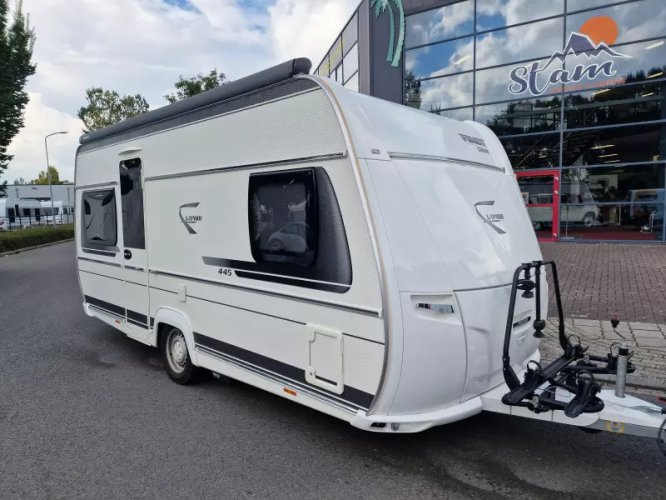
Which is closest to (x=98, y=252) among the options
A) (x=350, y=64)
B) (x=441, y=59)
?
(x=441, y=59)

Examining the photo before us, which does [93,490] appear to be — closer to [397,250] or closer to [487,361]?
[397,250]

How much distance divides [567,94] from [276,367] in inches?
615

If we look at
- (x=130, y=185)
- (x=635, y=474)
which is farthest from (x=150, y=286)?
(x=635, y=474)

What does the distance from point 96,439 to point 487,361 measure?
119 inches

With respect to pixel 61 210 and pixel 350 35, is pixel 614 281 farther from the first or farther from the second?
pixel 61 210

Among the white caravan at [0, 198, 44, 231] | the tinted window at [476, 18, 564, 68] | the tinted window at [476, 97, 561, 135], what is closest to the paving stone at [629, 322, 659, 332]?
the tinted window at [476, 97, 561, 135]

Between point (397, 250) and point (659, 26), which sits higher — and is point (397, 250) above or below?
below

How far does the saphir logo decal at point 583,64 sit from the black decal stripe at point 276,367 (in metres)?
15.4

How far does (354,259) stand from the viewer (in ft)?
10.4

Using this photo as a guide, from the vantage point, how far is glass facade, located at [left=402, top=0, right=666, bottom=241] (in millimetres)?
14930

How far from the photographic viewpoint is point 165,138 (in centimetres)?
496

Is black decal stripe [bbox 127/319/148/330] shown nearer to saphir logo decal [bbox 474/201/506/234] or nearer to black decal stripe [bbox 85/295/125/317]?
black decal stripe [bbox 85/295/125/317]

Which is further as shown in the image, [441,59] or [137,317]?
[441,59]

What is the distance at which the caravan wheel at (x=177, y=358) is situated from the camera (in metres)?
4.86
